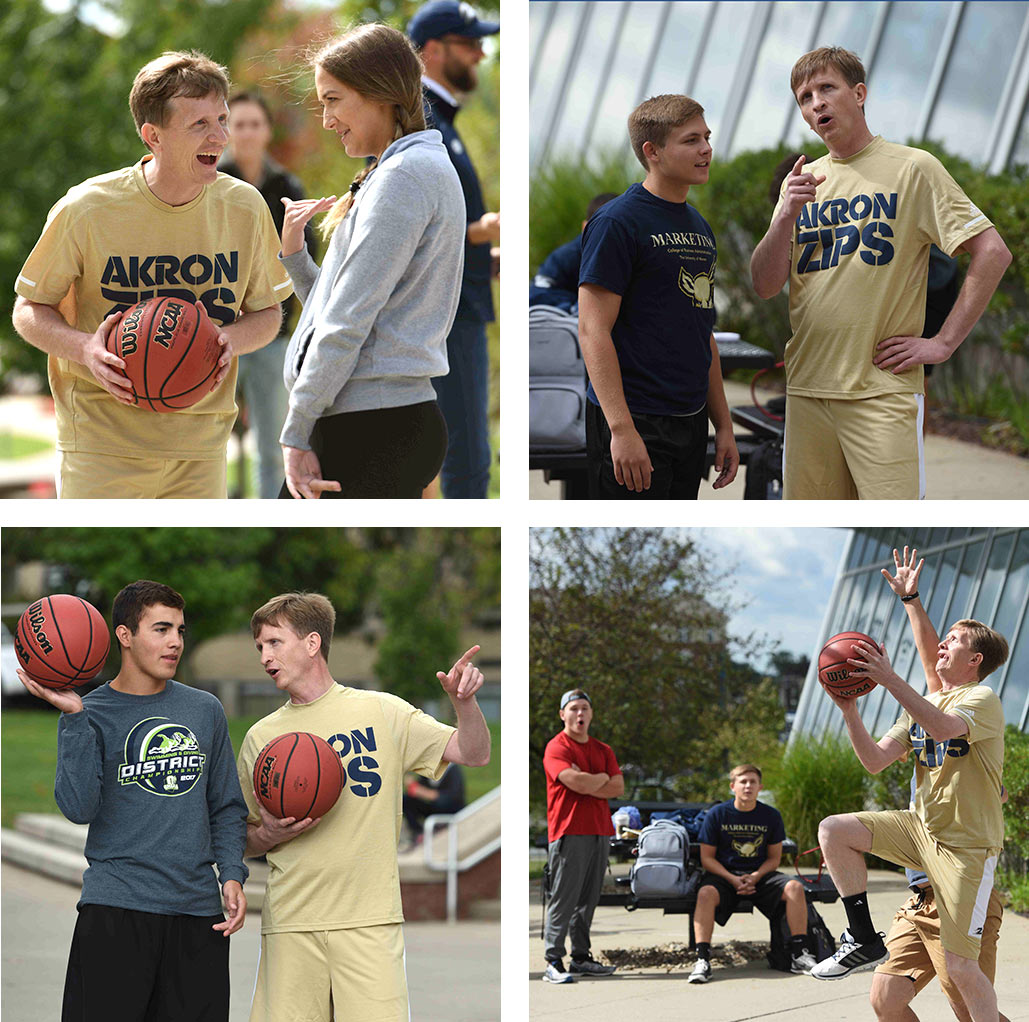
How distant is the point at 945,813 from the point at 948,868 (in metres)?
0.18

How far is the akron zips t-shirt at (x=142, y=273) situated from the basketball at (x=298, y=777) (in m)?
1.10

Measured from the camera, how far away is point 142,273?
414cm

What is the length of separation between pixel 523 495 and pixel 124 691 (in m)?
1.50

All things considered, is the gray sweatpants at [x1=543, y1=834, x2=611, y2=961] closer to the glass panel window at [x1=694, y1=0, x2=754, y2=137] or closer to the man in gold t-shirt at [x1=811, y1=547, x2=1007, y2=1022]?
the man in gold t-shirt at [x1=811, y1=547, x2=1007, y2=1022]

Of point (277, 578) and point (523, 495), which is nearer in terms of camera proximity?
point (523, 495)

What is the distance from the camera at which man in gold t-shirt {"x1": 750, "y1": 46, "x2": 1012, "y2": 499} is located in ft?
13.9

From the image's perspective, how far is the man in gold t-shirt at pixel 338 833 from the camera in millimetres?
3961

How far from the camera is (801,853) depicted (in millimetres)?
5926

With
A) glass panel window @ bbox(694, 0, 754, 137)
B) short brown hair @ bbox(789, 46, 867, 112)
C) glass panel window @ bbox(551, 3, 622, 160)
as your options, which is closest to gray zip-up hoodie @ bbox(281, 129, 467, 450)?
short brown hair @ bbox(789, 46, 867, 112)

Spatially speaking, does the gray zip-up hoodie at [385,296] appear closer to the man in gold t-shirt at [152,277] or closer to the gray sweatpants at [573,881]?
the man in gold t-shirt at [152,277]

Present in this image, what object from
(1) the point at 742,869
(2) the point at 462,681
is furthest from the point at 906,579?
(1) the point at 742,869

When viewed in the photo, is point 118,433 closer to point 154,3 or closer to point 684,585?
point 684,585

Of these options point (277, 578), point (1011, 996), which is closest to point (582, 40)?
point (1011, 996)

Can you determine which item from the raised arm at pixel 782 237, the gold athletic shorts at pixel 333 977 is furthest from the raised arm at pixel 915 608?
the gold athletic shorts at pixel 333 977
